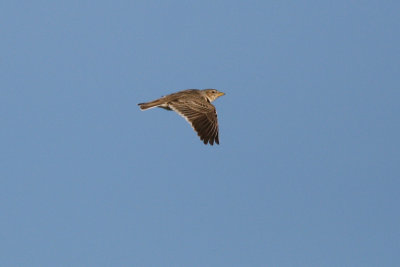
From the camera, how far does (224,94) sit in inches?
1353

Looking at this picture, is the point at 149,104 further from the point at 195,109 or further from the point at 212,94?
the point at 212,94

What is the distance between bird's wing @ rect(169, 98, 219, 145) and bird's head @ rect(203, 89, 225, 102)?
3.71 m

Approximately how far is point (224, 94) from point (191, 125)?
24.8 ft

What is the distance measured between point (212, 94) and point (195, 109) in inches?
219

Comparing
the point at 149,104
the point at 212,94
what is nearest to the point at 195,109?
the point at 149,104

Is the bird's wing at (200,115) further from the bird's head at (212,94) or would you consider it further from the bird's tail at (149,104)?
the bird's head at (212,94)

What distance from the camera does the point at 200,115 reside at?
28000mm

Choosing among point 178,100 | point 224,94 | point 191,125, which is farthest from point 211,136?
point 224,94

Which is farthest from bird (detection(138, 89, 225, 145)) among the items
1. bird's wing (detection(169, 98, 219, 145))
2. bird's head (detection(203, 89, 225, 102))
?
bird's head (detection(203, 89, 225, 102))

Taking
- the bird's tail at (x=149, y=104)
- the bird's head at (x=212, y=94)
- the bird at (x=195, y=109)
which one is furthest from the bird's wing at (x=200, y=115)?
the bird's head at (x=212, y=94)

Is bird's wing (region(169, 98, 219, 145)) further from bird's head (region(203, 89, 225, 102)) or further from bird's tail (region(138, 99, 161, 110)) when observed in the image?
bird's head (region(203, 89, 225, 102))

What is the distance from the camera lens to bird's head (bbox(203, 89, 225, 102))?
3362 cm

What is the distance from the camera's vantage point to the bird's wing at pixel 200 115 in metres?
26.7

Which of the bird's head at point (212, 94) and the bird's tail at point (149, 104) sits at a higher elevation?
the bird's head at point (212, 94)
